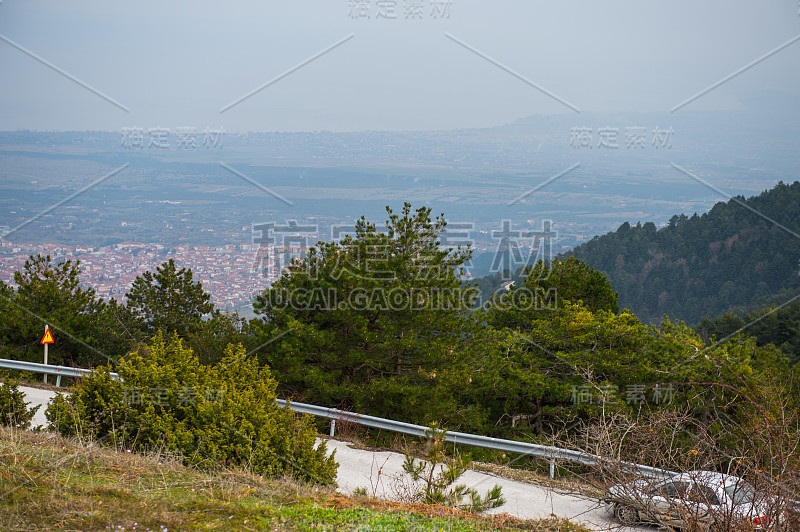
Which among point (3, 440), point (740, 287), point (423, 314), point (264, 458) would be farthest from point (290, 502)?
point (740, 287)

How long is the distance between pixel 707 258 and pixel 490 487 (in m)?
121

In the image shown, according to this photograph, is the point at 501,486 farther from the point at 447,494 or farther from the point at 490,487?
the point at 447,494

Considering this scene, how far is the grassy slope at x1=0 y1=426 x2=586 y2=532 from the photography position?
5547 mm

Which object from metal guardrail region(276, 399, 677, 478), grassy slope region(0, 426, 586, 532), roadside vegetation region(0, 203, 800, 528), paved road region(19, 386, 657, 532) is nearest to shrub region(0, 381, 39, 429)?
paved road region(19, 386, 657, 532)

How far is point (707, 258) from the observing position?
382 feet

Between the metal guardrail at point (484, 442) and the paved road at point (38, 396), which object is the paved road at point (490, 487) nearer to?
the metal guardrail at point (484, 442)

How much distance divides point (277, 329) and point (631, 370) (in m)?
10.3

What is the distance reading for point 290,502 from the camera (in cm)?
680

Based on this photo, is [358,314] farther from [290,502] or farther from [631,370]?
[290,502]

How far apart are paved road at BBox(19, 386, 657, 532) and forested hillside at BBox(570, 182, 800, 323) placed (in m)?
96.9

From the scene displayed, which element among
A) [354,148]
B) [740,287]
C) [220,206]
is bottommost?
[740,287]

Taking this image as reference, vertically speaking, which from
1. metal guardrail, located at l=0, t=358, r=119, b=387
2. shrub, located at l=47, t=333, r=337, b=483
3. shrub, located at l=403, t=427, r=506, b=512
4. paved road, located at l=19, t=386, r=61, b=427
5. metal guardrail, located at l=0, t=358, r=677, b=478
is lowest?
paved road, located at l=19, t=386, r=61, b=427

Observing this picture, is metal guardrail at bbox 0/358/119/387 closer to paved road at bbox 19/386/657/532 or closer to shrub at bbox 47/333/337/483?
paved road at bbox 19/386/657/532

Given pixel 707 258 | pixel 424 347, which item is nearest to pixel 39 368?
pixel 424 347
